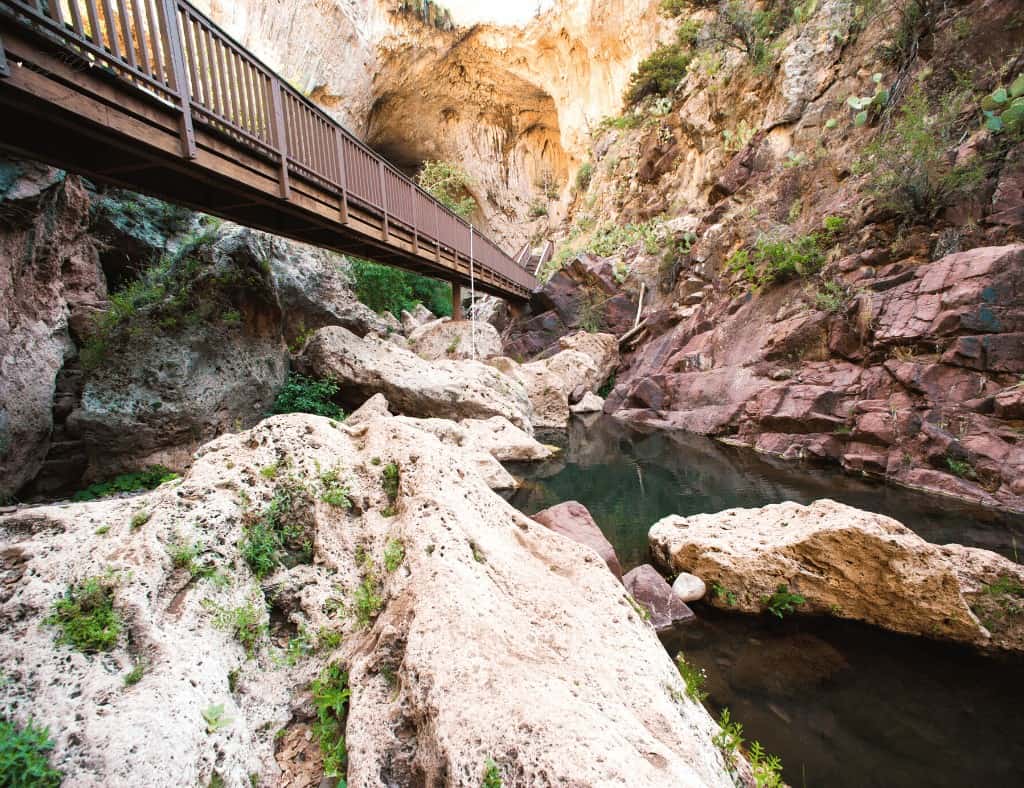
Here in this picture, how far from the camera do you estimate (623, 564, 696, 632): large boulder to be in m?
Result: 4.09

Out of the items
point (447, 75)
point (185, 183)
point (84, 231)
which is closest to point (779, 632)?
point (185, 183)

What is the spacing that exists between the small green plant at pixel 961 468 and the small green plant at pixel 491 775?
347 inches

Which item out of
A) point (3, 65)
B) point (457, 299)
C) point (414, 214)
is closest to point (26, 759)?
point (3, 65)

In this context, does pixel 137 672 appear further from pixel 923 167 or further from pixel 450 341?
pixel 923 167

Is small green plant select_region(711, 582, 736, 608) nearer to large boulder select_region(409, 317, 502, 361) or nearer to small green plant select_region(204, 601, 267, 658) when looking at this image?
small green plant select_region(204, 601, 267, 658)

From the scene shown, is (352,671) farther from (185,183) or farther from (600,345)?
(600,345)

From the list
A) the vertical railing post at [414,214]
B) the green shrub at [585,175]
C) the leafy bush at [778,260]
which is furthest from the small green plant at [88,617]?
the green shrub at [585,175]

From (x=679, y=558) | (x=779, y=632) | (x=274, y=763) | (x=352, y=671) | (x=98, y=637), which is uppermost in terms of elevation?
(x=98, y=637)

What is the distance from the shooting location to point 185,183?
18.1 ft

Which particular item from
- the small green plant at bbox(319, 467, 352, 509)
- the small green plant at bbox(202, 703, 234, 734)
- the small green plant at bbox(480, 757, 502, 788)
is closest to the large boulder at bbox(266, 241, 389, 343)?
the small green plant at bbox(319, 467, 352, 509)

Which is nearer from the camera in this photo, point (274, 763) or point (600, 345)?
point (274, 763)

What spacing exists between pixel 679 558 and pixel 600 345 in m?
13.9

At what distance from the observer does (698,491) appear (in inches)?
301

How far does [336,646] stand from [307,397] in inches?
266
